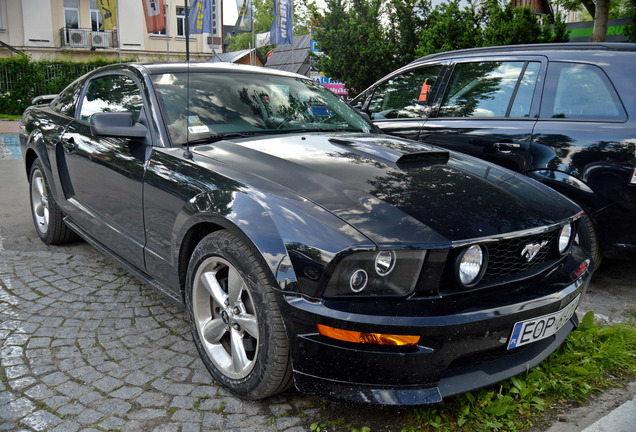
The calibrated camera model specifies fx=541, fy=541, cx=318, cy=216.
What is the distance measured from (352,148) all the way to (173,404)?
159 centimetres

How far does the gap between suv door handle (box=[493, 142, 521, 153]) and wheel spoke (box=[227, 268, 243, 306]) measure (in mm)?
2574

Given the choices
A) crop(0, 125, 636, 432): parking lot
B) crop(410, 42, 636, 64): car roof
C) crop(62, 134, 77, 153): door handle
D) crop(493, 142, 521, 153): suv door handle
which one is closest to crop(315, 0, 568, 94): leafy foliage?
crop(410, 42, 636, 64): car roof

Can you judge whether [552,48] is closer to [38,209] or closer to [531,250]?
[531,250]

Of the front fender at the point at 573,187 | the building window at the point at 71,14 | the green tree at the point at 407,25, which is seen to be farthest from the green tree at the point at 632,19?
the building window at the point at 71,14

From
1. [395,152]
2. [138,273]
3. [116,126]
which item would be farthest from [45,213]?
[395,152]

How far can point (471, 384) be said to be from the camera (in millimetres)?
2119

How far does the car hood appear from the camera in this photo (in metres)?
2.14

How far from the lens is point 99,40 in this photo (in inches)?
1144

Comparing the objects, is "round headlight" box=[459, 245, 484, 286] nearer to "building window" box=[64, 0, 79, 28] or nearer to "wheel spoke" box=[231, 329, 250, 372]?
"wheel spoke" box=[231, 329, 250, 372]

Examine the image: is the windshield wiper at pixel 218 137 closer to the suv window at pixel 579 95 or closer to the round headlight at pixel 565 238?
the round headlight at pixel 565 238

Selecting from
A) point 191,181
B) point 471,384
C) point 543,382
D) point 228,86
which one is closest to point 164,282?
point 191,181

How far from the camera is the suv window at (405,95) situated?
4948 mm

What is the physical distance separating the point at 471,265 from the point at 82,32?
103 ft

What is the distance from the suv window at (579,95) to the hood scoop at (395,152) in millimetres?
1308
